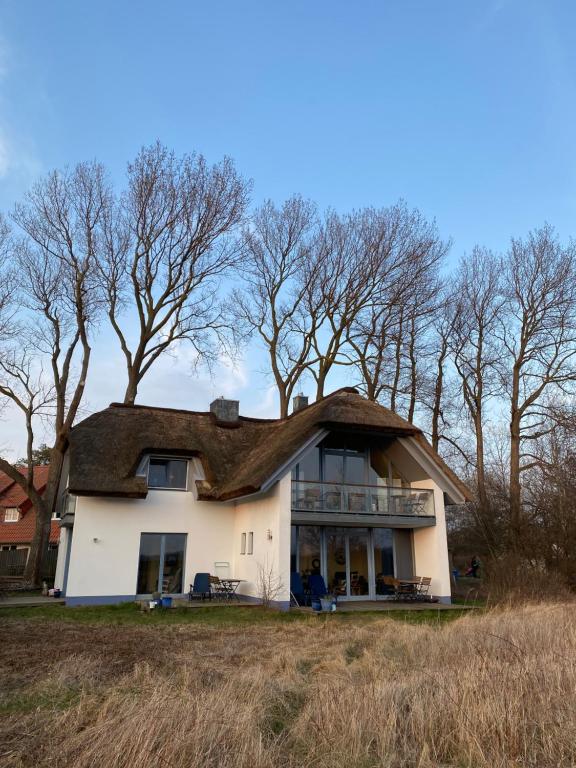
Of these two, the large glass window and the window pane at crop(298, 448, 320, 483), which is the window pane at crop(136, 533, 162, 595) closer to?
the large glass window

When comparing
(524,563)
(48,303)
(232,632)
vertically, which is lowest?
(232,632)

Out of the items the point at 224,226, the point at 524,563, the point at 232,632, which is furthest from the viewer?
the point at 224,226

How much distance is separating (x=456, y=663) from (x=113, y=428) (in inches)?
583

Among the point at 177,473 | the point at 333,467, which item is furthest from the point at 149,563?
the point at 333,467

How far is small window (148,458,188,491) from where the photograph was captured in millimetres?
18344

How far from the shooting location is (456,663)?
6.73 m

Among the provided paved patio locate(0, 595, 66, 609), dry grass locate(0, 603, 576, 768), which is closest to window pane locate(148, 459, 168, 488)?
paved patio locate(0, 595, 66, 609)

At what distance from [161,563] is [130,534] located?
1393mm

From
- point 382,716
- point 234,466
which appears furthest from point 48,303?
point 382,716

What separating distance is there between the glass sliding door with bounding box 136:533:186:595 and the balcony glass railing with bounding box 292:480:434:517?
434 centimetres

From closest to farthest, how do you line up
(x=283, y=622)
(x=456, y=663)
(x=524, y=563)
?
(x=456, y=663) < (x=283, y=622) < (x=524, y=563)

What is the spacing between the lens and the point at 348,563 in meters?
18.0

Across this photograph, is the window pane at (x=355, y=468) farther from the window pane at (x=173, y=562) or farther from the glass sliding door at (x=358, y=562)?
the window pane at (x=173, y=562)

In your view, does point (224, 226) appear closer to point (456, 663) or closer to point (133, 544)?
point (133, 544)
